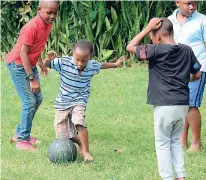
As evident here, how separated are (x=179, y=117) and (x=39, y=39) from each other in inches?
92.9

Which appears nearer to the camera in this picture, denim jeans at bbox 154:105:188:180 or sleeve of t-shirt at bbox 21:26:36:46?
denim jeans at bbox 154:105:188:180

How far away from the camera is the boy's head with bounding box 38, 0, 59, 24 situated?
7.12m

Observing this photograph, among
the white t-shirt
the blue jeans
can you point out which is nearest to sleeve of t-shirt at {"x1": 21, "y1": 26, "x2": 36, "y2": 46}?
the blue jeans

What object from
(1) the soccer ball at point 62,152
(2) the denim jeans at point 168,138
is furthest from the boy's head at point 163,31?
(1) the soccer ball at point 62,152

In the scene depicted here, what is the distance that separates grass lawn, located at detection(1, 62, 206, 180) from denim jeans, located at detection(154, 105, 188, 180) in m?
0.46

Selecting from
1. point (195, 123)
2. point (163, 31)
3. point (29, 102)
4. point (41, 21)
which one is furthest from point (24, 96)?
point (163, 31)

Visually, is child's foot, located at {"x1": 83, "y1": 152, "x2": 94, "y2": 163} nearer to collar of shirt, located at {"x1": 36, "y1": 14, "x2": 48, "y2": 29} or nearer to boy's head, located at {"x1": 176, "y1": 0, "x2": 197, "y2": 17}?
collar of shirt, located at {"x1": 36, "y1": 14, "x2": 48, "y2": 29}

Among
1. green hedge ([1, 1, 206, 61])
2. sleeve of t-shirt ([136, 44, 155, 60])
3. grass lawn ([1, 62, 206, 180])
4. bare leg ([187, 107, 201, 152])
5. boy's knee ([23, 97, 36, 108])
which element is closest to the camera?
sleeve of t-shirt ([136, 44, 155, 60])

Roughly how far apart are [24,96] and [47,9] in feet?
3.52

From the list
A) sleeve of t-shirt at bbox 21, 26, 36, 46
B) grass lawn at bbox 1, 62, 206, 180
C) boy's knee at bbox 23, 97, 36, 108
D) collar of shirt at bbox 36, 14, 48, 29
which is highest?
collar of shirt at bbox 36, 14, 48, 29

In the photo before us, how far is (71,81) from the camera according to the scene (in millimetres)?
6766

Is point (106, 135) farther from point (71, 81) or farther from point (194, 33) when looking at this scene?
point (194, 33)

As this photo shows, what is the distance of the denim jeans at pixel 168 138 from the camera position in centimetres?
554

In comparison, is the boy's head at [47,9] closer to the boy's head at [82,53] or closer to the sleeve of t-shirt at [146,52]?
the boy's head at [82,53]
